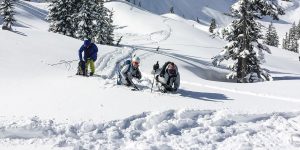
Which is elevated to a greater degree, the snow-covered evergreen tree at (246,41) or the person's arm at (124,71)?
the snow-covered evergreen tree at (246,41)

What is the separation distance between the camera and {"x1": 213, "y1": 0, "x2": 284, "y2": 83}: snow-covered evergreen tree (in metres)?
30.4

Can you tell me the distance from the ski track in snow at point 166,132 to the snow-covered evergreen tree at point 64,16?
39245 mm

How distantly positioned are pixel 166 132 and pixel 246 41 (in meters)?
20.7

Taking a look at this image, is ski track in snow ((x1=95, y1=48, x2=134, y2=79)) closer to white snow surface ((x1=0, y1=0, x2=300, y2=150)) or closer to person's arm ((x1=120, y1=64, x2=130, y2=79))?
white snow surface ((x1=0, y1=0, x2=300, y2=150))

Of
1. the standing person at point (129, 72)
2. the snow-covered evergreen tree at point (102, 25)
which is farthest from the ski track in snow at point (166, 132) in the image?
the snow-covered evergreen tree at point (102, 25)

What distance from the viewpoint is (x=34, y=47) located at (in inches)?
1034

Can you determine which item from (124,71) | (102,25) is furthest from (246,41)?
(102,25)

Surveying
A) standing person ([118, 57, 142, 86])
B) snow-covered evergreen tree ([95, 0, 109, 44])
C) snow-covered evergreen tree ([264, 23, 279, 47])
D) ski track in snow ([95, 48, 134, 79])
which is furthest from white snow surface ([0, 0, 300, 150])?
snow-covered evergreen tree ([264, 23, 279, 47])

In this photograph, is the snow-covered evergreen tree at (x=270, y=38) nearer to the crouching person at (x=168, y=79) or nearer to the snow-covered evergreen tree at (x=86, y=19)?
the snow-covered evergreen tree at (x=86, y=19)

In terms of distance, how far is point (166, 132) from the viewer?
1184 cm

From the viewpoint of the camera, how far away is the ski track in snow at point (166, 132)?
10906 millimetres

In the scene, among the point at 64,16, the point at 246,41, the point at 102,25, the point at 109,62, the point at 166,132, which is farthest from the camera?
the point at 102,25

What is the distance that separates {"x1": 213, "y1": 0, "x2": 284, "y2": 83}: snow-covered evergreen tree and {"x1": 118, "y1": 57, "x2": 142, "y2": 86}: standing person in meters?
15.2

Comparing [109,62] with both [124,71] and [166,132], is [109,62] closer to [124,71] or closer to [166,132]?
[124,71]
